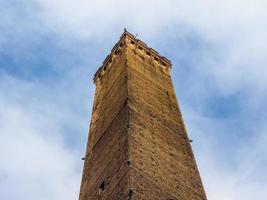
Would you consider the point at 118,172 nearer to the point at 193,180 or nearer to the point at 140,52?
the point at 193,180

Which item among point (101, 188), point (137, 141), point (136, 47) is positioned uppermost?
point (136, 47)

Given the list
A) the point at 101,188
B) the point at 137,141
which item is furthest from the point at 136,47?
the point at 101,188

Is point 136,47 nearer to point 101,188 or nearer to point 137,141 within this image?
point 137,141

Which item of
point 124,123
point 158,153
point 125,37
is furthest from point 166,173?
point 125,37

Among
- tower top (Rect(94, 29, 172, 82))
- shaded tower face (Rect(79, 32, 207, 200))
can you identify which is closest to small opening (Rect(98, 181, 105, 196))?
shaded tower face (Rect(79, 32, 207, 200))

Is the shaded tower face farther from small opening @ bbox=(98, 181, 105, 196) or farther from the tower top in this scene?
the tower top

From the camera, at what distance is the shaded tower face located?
11562 millimetres

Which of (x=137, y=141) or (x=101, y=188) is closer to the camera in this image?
(x=101, y=188)

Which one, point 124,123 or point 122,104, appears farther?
point 122,104

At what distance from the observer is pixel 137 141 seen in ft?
41.8

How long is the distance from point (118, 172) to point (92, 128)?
5.69 metres

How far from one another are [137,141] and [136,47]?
27.9 ft

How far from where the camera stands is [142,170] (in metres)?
11.6

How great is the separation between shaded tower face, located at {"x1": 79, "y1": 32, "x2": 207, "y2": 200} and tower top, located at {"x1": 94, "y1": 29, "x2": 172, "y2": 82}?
2.18ft
